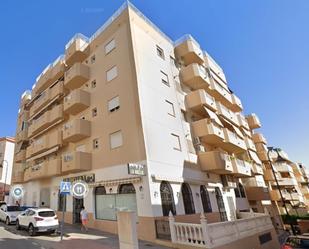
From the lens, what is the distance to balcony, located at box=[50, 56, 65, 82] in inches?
1036

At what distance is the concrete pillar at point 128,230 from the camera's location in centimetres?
820

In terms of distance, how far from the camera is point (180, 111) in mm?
21828

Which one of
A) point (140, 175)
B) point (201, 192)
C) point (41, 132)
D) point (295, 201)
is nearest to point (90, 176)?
point (140, 175)

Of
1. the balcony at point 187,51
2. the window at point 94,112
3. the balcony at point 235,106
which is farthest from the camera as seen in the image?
the balcony at point 235,106

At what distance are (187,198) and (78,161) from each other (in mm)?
A: 9404

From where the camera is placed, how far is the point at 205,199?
20250 millimetres

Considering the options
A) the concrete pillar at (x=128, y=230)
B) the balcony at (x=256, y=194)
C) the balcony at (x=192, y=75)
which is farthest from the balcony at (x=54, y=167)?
the balcony at (x=256, y=194)

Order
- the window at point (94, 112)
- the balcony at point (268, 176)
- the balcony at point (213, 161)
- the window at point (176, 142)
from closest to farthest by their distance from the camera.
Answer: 1. the window at point (176, 142)
2. the balcony at point (213, 161)
3. the window at point (94, 112)
4. the balcony at point (268, 176)

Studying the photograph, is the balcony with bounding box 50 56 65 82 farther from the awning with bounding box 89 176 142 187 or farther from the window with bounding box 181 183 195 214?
the window with bounding box 181 183 195 214

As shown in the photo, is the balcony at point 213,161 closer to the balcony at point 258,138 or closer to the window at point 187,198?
the window at point 187,198

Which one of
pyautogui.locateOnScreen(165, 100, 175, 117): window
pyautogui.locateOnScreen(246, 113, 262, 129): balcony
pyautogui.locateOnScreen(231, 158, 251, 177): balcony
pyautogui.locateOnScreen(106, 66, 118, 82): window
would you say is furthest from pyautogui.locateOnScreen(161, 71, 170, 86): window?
pyautogui.locateOnScreen(246, 113, 262, 129): balcony

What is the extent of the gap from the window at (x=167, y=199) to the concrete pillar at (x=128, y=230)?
271 inches

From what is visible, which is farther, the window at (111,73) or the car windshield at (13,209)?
the car windshield at (13,209)

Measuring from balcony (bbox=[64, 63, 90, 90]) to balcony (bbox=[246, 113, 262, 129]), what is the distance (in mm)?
34229
